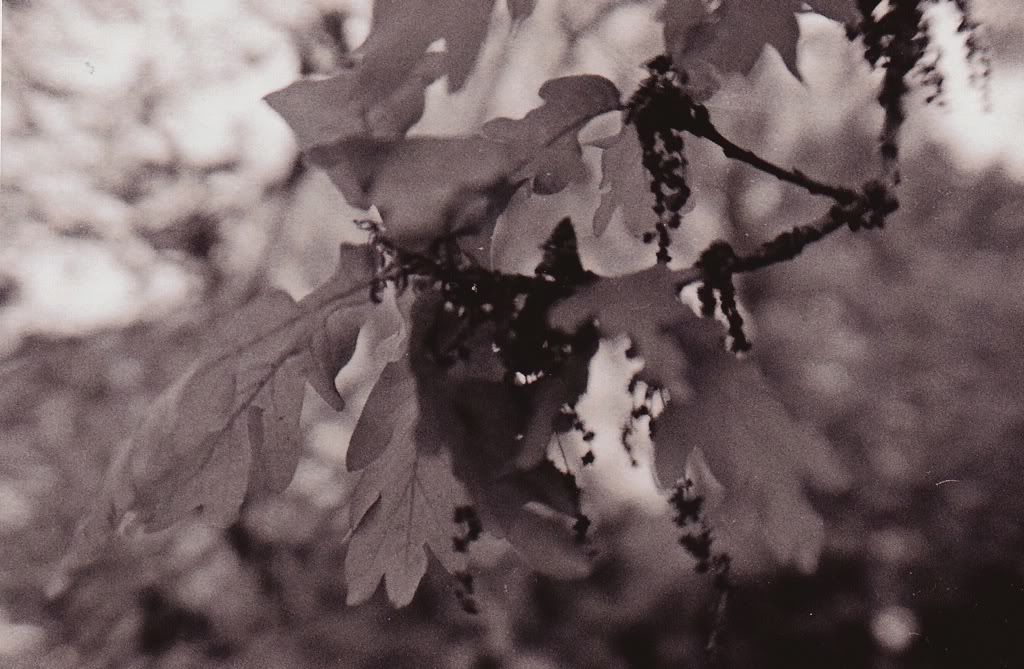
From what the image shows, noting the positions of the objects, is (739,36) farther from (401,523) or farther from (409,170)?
(401,523)

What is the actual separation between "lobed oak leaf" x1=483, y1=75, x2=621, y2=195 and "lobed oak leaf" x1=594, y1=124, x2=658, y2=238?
7cm

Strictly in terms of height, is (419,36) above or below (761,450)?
above

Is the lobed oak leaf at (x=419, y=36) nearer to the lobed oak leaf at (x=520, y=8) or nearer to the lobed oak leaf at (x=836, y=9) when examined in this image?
the lobed oak leaf at (x=520, y=8)

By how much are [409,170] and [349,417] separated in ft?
3.51

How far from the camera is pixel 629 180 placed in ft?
1.89

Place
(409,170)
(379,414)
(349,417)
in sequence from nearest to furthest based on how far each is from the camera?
(409,170) → (379,414) → (349,417)

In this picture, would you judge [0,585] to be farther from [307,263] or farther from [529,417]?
[529,417]

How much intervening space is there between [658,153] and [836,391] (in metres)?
1.29

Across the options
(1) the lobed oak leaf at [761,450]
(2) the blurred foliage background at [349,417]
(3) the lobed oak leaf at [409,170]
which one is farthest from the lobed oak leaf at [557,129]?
(2) the blurred foliage background at [349,417]

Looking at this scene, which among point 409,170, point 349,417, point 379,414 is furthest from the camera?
point 349,417

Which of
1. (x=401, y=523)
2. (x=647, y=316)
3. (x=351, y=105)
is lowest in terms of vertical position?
(x=401, y=523)

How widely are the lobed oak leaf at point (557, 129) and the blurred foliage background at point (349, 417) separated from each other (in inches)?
24.6

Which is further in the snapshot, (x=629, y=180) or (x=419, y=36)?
(x=629, y=180)

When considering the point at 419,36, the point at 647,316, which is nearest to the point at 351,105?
the point at 419,36
